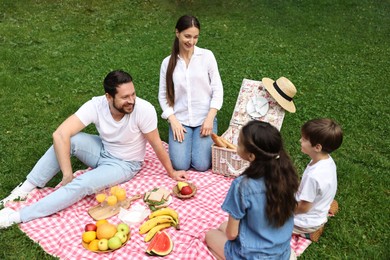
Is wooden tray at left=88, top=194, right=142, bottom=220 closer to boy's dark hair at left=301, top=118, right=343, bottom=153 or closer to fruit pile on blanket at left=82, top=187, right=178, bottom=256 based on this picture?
fruit pile on blanket at left=82, top=187, right=178, bottom=256

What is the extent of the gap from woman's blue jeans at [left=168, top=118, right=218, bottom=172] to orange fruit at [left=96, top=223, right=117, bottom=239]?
58.2 inches

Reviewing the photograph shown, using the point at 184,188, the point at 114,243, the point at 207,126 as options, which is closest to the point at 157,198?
the point at 184,188

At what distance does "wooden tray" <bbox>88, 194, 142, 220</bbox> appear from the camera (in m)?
4.28

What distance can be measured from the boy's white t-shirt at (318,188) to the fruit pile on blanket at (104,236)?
170 centimetres

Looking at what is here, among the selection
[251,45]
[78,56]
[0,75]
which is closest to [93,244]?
[0,75]

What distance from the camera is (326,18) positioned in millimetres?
11664

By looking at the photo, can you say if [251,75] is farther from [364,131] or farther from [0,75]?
[0,75]

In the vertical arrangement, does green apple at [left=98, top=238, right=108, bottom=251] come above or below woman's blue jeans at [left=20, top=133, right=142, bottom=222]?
below

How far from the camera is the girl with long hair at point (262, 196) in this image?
292 centimetres

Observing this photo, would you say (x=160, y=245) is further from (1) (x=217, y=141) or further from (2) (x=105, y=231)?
(1) (x=217, y=141)

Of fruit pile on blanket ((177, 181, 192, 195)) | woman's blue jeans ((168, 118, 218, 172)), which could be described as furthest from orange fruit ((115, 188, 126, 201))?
woman's blue jeans ((168, 118, 218, 172))

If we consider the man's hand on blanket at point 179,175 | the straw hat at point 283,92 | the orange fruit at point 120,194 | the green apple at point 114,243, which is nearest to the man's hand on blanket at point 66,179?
the orange fruit at point 120,194

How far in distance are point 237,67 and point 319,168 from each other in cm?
488

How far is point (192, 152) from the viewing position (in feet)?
17.1
